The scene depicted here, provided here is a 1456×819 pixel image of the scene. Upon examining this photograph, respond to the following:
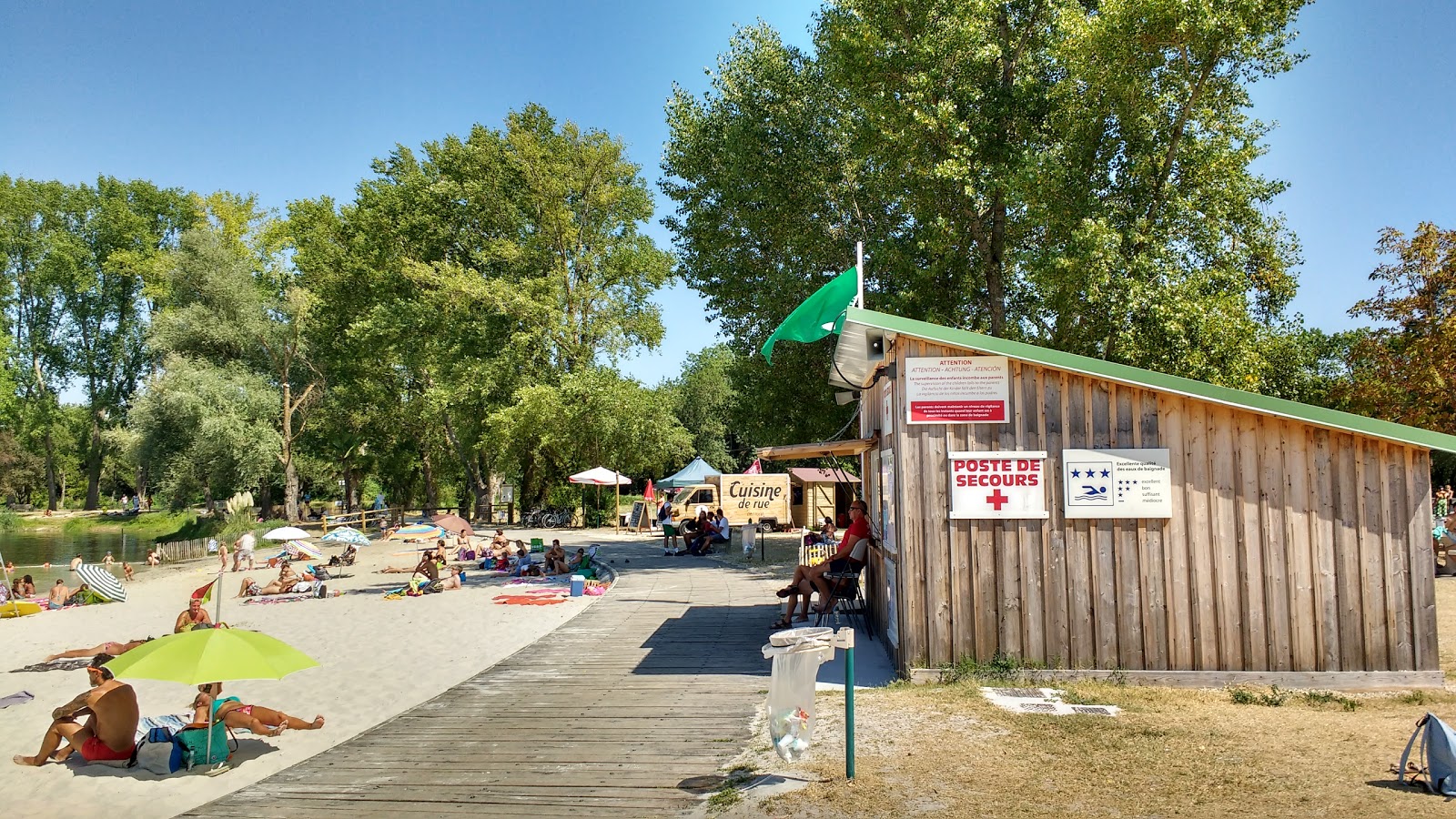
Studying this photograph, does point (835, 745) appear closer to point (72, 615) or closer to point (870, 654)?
point (870, 654)

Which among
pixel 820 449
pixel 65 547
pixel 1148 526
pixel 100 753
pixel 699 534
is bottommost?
pixel 65 547

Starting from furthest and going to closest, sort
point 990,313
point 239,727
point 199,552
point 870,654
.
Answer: point 199,552, point 990,313, point 870,654, point 239,727

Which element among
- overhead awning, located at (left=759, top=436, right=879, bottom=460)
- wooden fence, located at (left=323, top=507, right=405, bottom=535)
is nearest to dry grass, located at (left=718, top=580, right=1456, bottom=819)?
overhead awning, located at (left=759, top=436, right=879, bottom=460)

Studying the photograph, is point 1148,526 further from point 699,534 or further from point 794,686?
point 699,534

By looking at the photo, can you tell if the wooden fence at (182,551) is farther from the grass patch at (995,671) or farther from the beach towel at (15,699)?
the grass patch at (995,671)

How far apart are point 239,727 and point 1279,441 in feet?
32.3

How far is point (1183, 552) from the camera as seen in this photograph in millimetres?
8500

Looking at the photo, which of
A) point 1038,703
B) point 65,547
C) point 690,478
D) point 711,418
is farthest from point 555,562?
point 711,418

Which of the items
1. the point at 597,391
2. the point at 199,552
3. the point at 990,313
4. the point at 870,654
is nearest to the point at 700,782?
the point at 870,654

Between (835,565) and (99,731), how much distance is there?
25.2 feet

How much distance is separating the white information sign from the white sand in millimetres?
7027

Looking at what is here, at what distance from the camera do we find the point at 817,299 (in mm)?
11180

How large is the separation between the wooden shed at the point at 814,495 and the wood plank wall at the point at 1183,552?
21.1 metres

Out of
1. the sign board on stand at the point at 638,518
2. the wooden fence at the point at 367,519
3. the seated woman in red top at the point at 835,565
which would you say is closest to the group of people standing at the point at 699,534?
the sign board on stand at the point at 638,518
